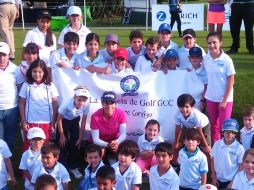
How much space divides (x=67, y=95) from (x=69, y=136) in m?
0.74

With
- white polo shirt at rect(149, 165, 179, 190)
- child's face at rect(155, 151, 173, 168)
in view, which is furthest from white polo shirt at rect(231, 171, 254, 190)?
child's face at rect(155, 151, 173, 168)

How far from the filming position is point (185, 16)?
1989 centimetres

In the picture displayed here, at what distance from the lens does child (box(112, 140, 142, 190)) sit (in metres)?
6.43

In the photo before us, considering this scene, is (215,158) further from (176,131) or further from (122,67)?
(122,67)

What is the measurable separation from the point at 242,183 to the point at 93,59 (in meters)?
3.03

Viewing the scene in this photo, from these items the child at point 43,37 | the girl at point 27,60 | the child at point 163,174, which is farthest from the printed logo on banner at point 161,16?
the child at point 163,174

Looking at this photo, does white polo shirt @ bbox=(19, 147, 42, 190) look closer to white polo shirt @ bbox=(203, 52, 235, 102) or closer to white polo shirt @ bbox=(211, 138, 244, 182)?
white polo shirt @ bbox=(211, 138, 244, 182)

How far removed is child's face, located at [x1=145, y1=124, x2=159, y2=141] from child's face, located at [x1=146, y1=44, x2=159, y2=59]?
1.17 m

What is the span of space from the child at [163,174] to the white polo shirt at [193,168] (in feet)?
0.73

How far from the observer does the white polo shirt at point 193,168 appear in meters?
6.53

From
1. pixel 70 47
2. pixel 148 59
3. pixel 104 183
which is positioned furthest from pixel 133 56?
pixel 104 183

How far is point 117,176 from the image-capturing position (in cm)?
642

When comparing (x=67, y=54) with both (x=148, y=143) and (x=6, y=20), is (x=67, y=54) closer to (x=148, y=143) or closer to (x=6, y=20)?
(x=148, y=143)

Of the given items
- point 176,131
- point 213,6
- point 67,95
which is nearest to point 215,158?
point 176,131
